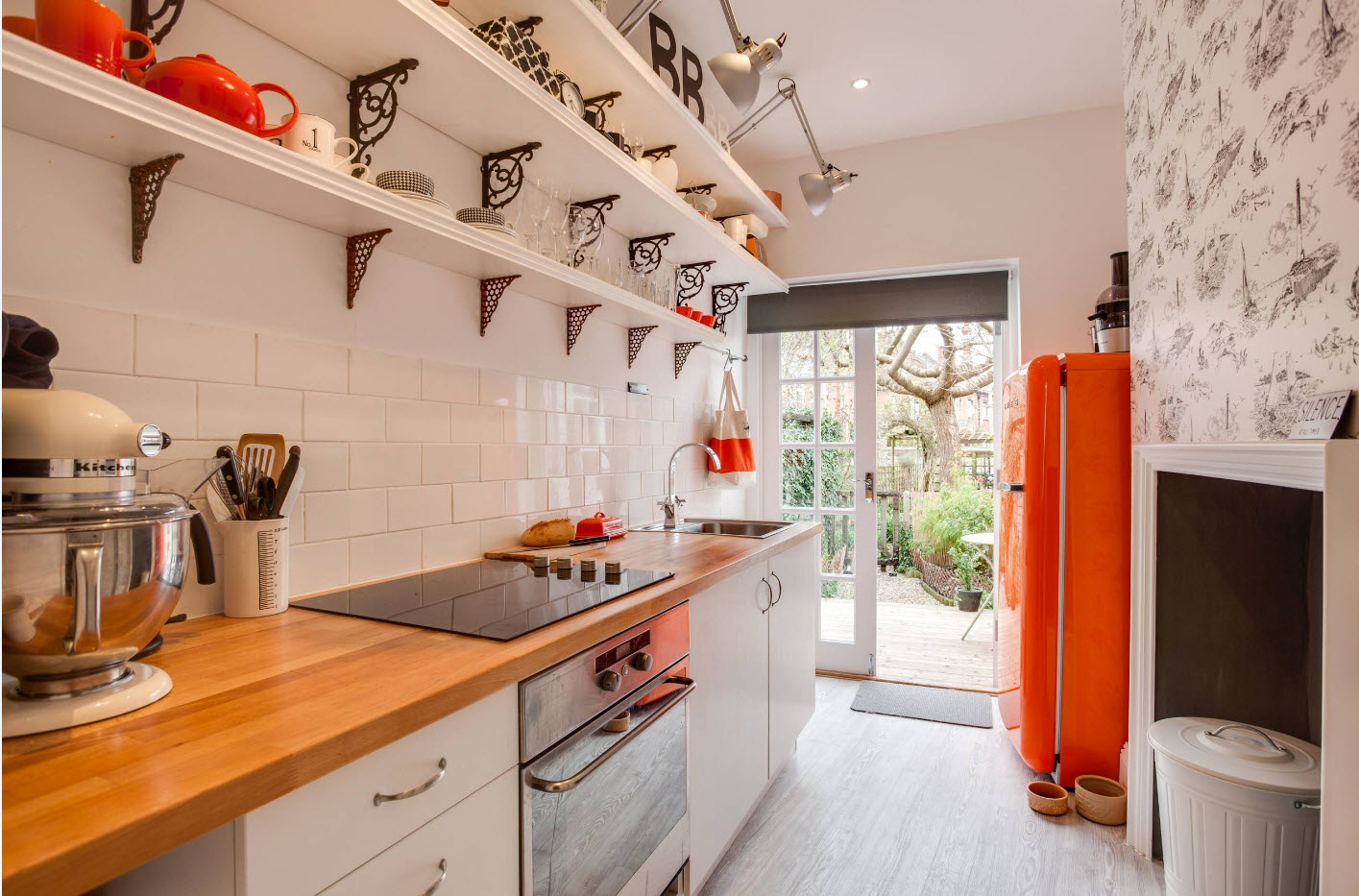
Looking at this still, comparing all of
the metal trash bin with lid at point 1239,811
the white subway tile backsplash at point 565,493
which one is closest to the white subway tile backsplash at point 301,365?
the white subway tile backsplash at point 565,493

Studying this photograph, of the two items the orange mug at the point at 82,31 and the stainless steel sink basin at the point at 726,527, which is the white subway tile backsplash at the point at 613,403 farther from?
the orange mug at the point at 82,31

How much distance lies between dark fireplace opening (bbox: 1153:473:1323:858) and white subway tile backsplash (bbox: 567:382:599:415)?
1739 millimetres

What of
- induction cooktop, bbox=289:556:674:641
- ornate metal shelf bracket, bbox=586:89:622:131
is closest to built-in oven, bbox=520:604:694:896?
induction cooktop, bbox=289:556:674:641

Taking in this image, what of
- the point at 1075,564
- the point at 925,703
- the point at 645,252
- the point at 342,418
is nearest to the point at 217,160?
the point at 342,418

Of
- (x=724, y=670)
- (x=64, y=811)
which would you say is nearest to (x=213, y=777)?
(x=64, y=811)

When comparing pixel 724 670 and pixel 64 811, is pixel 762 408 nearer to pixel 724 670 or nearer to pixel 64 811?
pixel 724 670

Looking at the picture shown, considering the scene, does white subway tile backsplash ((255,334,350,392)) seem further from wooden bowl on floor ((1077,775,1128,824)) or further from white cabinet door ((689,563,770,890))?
wooden bowl on floor ((1077,775,1128,824))

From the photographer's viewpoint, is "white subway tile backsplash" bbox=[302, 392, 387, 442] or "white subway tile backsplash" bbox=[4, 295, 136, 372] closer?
"white subway tile backsplash" bbox=[4, 295, 136, 372]

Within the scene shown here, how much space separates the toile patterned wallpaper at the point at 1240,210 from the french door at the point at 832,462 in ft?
4.87

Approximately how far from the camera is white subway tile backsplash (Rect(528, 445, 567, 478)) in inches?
83.4

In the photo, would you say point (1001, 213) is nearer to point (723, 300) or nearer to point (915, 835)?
point (723, 300)

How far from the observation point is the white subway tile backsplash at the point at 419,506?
1.63m

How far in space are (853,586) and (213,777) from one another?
3.30 metres

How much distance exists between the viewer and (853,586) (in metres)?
3.67
